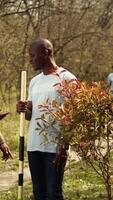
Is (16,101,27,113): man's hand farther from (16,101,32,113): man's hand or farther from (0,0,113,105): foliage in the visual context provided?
(0,0,113,105): foliage

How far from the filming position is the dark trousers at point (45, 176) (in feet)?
15.0

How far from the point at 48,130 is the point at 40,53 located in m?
0.65

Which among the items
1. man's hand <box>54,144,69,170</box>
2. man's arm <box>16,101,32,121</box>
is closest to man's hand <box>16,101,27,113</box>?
man's arm <box>16,101,32,121</box>

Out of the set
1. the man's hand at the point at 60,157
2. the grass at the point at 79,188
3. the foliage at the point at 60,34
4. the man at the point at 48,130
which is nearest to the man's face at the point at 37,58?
the man at the point at 48,130

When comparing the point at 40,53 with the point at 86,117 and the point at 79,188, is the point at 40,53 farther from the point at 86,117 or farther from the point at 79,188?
the point at 79,188

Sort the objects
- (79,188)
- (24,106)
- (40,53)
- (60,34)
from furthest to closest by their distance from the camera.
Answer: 1. (60,34)
2. (79,188)
3. (24,106)
4. (40,53)

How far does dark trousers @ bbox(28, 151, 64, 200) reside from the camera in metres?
4.57

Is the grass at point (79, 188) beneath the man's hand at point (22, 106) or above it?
beneath

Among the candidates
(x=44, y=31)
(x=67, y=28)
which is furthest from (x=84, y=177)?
(x=67, y=28)

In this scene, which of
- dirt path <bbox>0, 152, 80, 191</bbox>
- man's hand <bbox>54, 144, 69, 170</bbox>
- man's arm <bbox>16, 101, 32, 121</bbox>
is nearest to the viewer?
man's hand <bbox>54, 144, 69, 170</bbox>

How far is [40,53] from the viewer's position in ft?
15.1

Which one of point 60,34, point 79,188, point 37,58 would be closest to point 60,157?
point 37,58

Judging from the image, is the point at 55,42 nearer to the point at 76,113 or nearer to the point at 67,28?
the point at 67,28

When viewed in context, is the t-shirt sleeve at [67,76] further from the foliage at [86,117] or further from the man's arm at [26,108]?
the man's arm at [26,108]
